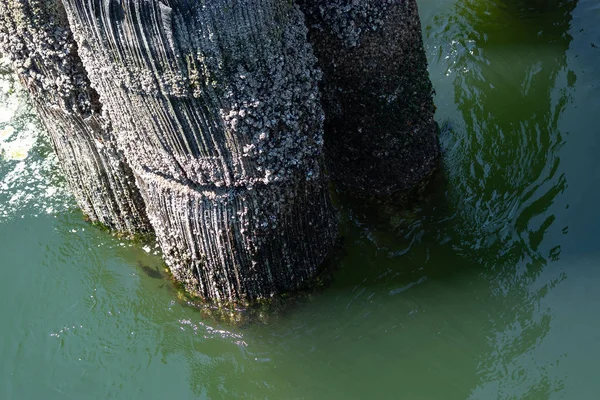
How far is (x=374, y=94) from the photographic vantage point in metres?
3.04

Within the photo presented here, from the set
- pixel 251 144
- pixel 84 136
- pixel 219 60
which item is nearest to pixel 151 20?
pixel 219 60

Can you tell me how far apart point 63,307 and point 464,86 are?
253 centimetres

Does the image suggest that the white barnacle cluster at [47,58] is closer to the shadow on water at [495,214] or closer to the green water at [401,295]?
the green water at [401,295]

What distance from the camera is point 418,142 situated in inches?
128

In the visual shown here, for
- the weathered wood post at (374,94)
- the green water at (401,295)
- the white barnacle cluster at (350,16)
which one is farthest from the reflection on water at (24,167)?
the white barnacle cluster at (350,16)

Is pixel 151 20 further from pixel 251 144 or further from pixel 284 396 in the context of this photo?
pixel 284 396

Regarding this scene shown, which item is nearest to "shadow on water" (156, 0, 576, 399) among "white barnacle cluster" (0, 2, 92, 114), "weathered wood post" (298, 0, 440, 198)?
"weathered wood post" (298, 0, 440, 198)

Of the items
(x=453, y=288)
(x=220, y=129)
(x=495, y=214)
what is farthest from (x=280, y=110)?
(x=495, y=214)

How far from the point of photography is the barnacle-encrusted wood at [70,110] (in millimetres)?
2746

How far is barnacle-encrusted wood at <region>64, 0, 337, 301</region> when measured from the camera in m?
2.37

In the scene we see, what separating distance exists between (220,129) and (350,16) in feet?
2.58

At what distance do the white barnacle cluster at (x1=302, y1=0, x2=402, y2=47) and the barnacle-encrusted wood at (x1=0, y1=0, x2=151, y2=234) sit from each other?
1068mm

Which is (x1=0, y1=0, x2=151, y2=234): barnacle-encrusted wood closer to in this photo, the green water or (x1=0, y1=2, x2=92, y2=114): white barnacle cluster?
(x1=0, y1=2, x2=92, y2=114): white barnacle cluster

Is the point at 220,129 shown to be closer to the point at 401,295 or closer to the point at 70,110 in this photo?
the point at 70,110
